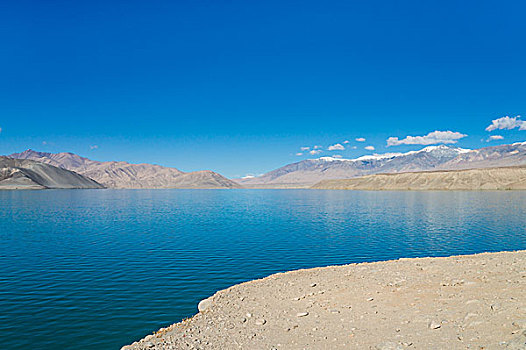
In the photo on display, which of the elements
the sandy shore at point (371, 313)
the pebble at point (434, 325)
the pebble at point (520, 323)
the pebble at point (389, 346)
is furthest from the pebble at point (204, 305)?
the pebble at point (520, 323)

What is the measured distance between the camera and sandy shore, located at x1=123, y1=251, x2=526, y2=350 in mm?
11974

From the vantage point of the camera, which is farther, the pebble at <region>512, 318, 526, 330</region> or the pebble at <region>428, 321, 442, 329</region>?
the pebble at <region>428, 321, 442, 329</region>

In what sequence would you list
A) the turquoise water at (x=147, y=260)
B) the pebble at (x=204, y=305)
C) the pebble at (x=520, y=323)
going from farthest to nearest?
the pebble at (x=204, y=305) → the turquoise water at (x=147, y=260) → the pebble at (x=520, y=323)

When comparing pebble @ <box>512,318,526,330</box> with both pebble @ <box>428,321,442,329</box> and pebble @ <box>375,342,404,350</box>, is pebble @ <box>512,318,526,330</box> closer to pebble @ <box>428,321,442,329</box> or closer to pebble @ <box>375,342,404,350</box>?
pebble @ <box>428,321,442,329</box>

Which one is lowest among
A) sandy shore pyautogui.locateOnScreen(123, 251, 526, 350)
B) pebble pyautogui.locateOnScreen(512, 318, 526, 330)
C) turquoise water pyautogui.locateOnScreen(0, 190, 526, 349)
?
turquoise water pyautogui.locateOnScreen(0, 190, 526, 349)

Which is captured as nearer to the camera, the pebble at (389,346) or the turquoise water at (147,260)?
the pebble at (389,346)

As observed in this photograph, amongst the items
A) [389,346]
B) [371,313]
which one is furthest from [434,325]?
[371,313]

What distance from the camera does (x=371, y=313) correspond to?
14.7m

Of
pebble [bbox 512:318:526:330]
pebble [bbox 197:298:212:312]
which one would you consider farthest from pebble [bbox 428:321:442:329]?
pebble [bbox 197:298:212:312]

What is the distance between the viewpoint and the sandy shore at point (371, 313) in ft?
39.3

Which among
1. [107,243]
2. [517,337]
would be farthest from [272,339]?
[107,243]

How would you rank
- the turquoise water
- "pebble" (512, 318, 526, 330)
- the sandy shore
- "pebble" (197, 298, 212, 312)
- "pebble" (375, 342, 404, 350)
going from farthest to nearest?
"pebble" (197, 298, 212, 312)
the turquoise water
the sandy shore
"pebble" (375, 342, 404, 350)
"pebble" (512, 318, 526, 330)

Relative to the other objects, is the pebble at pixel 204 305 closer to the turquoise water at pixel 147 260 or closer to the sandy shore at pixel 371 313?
the sandy shore at pixel 371 313

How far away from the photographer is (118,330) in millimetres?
16812
